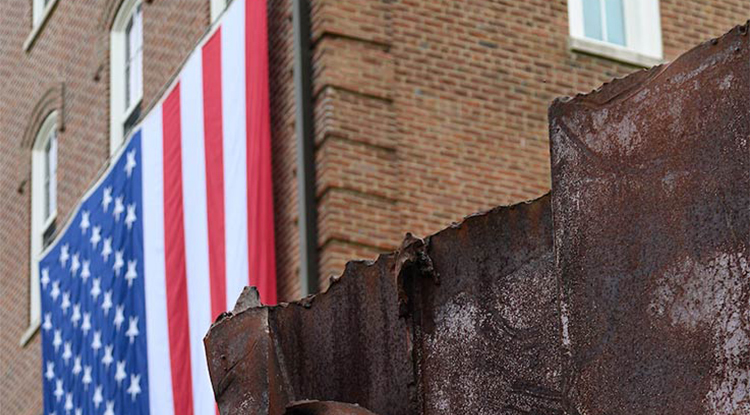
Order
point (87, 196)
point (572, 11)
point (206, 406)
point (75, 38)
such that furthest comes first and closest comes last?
point (75, 38), point (87, 196), point (572, 11), point (206, 406)

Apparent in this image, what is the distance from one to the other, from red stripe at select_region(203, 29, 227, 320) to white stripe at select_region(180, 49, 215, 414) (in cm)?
7

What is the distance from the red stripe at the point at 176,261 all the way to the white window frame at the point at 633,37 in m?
3.70

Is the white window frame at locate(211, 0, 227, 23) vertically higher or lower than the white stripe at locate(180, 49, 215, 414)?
higher

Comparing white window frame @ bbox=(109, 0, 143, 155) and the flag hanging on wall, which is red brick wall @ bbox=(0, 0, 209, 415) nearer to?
white window frame @ bbox=(109, 0, 143, 155)

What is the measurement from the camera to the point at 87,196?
19.4 meters

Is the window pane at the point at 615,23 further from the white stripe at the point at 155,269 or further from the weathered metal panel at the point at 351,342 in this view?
the weathered metal panel at the point at 351,342

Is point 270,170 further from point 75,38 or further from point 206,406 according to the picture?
point 75,38

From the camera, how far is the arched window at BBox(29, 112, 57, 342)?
22.8 meters

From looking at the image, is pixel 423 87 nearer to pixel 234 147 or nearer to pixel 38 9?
pixel 234 147

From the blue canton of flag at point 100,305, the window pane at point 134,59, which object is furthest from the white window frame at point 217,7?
the window pane at point 134,59

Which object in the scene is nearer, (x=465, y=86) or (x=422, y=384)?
(x=422, y=384)

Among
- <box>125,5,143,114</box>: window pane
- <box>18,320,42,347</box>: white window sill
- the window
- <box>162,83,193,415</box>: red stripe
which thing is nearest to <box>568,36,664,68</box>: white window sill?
<box>162,83,193,415</box>: red stripe

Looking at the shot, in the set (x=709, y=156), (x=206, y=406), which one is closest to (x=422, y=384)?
(x=709, y=156)

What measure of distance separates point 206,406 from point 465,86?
3.57 m
